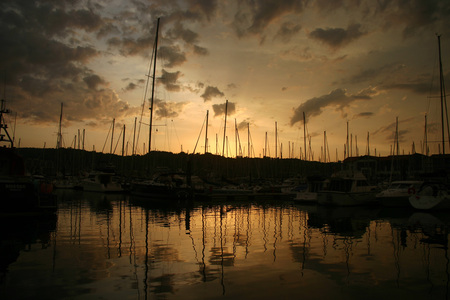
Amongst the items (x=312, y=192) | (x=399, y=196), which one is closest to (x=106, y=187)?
(x=312, y=192)

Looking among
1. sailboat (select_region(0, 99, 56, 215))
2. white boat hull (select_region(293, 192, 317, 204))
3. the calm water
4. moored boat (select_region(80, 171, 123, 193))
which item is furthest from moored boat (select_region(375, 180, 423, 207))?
moored boat (select_region(80, 171, 123, 193))

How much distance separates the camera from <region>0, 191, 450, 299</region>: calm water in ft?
25.2

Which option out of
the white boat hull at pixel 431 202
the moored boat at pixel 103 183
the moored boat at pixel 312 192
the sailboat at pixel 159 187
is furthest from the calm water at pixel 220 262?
the moored boat at pixel 103 183

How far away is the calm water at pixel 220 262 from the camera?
7.67m

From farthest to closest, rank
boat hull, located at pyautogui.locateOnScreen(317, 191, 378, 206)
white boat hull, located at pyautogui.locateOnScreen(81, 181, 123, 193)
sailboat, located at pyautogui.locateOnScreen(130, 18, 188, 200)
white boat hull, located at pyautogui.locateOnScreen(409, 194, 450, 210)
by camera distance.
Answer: white boat hull, located at pyautogui.locateOnScreen(81, 181, 123, 193) < sailboat, located at pyautogui.locateOnScreen(130, 18, 188, 200) < boat hull, located at pyautogui.locateOnScreen(317, 191, 378, 206) < white boat hull, located at pyautogui.locateOnScreen(409, 194, 450, 210)

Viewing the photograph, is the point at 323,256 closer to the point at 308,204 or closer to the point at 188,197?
the point at 308,204

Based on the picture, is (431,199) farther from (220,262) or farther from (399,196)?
(220,262)

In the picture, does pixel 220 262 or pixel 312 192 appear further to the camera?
pixel 312 192

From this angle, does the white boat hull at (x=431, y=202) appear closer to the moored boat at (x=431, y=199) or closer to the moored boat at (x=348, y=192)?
the moored boat at (x=431, y=199)

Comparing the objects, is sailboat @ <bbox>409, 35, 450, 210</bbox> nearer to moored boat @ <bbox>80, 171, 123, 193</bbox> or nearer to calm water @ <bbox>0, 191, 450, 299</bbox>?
calm water @ <bbox>0, 191, 450, 299</bbox>

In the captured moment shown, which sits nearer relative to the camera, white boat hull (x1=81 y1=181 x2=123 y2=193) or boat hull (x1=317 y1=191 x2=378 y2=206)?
boat hull (x1=317 y1=191 x2=378 y2=206)

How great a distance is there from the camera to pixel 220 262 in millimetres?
10383

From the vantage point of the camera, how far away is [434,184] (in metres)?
28.5

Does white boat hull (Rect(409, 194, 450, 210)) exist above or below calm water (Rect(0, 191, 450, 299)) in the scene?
above
